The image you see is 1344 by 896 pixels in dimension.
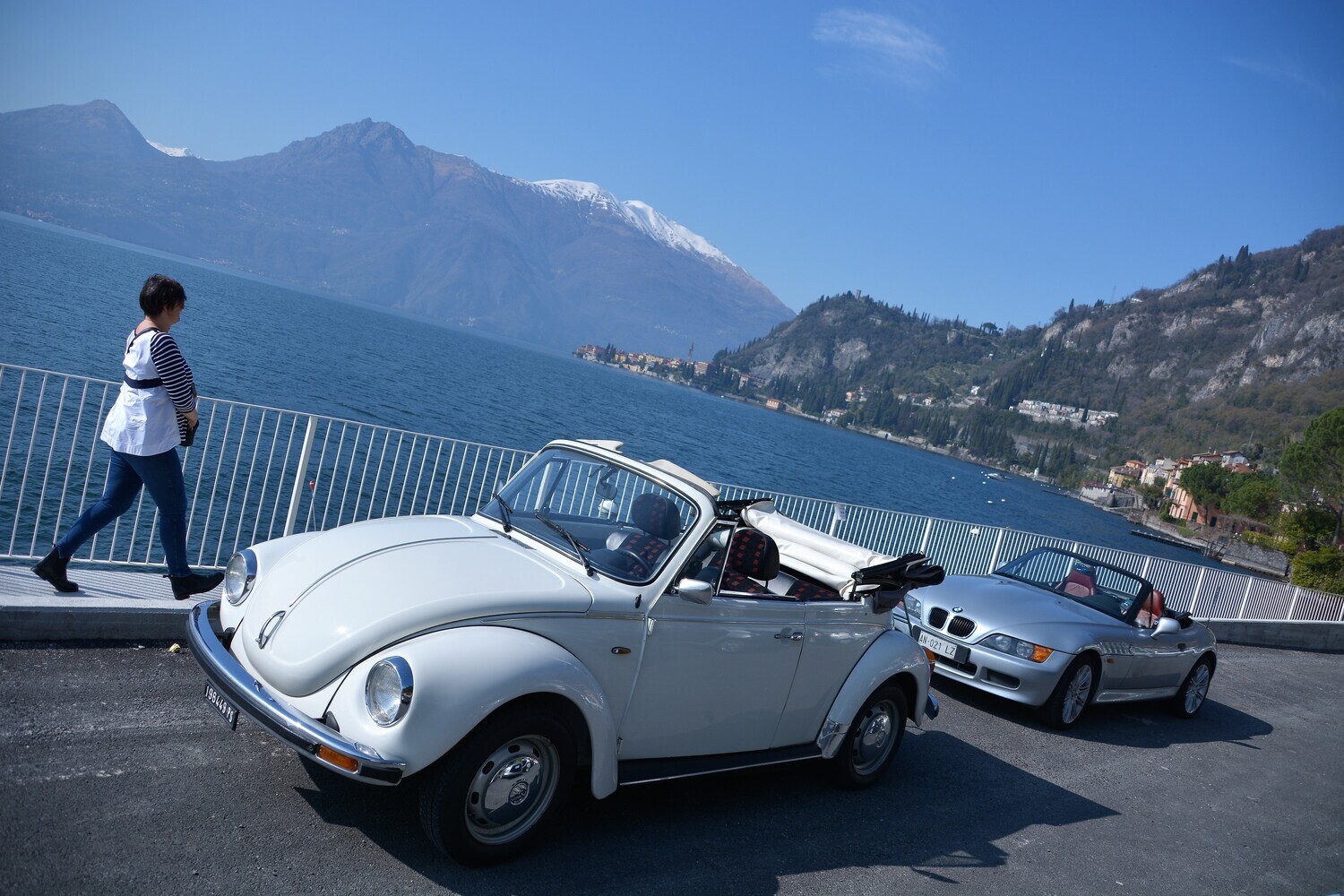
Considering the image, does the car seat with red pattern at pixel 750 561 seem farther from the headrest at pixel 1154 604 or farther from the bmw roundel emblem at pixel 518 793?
the headrest at pixel 1154 604

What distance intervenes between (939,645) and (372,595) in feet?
19.7

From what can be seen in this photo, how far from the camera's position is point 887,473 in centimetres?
→ 9131

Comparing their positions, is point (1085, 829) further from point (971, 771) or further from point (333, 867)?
point (333, 867)

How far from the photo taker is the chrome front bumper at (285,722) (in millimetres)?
3311

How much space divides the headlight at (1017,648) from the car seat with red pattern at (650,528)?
15.2 feet

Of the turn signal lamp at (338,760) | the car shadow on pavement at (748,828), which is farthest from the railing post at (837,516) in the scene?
the turn signal lamp at (338,760)

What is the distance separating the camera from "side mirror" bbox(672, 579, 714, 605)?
422cm

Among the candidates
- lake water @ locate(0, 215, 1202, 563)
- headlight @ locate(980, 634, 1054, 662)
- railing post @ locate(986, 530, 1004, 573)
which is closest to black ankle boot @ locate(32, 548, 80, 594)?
headlight @ locate(980, 634, 1054, 662)

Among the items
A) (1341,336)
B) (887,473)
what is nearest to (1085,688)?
(887,473)

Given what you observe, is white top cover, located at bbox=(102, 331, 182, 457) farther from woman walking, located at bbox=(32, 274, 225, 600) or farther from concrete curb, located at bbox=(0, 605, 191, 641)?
concrete curb, located at bbox=(0, 605, 191, 641)

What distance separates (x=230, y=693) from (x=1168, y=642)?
343 inches

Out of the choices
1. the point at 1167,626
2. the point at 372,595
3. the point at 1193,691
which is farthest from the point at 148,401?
the point at 1193,691

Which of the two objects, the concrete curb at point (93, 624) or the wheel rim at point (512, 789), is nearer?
the wheel rim at point (512, 789)

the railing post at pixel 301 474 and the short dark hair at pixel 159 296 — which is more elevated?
the short dark hair at pixel 159 296
